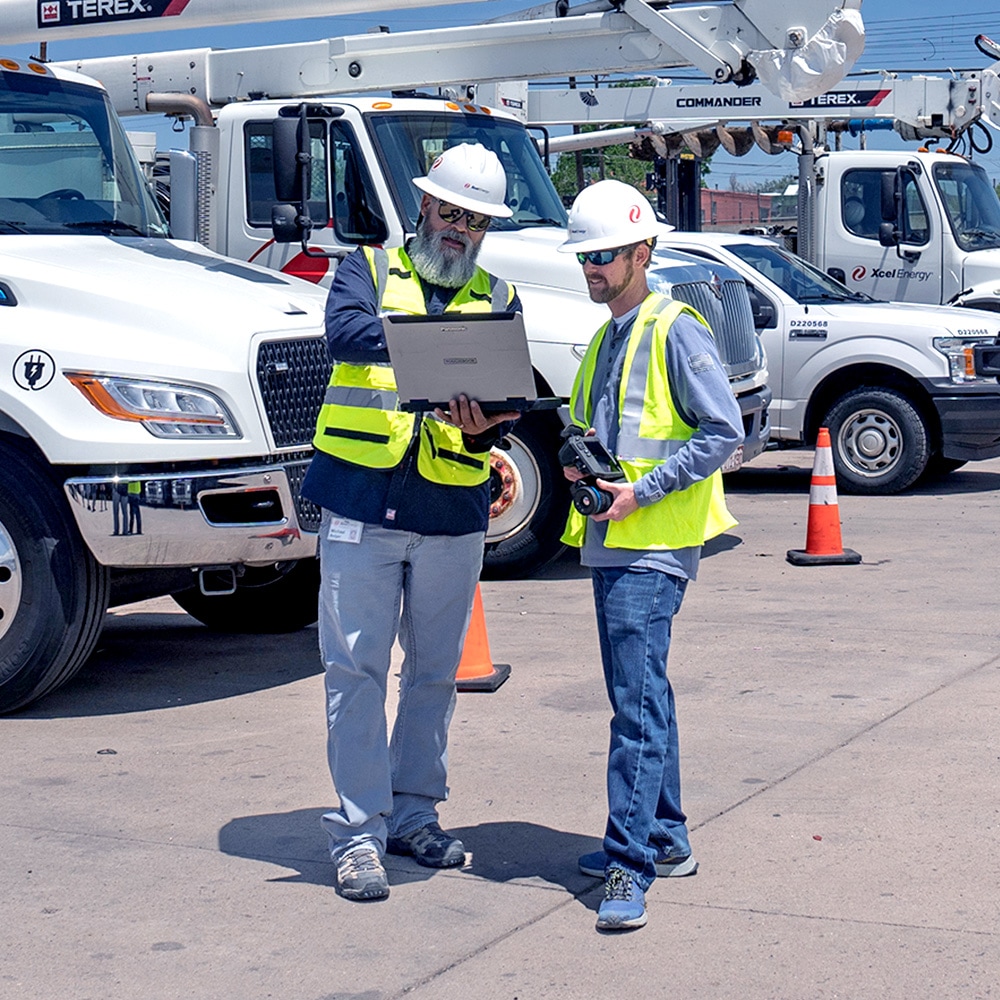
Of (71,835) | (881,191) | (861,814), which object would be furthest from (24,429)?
(881,191)

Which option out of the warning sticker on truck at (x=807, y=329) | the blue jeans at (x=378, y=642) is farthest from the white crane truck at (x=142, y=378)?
the warning sticker on truck at (x=807, y=329)

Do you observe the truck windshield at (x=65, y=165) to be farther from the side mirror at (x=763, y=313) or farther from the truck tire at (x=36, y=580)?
the side mirror at (x=763, y=313)

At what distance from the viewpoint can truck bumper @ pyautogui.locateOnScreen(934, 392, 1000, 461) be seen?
1284 cm

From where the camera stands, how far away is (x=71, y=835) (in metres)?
5.32

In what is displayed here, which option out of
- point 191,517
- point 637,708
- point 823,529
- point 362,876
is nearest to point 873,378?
point 823,529

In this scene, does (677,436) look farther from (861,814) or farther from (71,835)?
(71,835)

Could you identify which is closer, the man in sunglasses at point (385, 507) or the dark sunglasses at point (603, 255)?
the dark sunglasses at point (603, 255)

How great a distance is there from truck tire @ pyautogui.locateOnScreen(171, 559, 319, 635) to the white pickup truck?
6.04 meters

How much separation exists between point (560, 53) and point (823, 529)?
142 inches

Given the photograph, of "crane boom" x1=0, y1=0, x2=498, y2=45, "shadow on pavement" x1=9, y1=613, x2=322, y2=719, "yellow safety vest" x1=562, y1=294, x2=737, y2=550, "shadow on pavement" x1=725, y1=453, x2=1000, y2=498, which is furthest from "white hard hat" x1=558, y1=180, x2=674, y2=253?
"shadow on pavement" x1=725, y1=453, x2=1000, y2=498

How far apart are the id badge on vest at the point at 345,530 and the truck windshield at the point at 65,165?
310 centimetres

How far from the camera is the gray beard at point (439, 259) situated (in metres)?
4.94

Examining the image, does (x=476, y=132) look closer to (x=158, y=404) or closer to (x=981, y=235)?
(x=158, y=404)

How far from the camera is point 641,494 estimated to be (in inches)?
177
